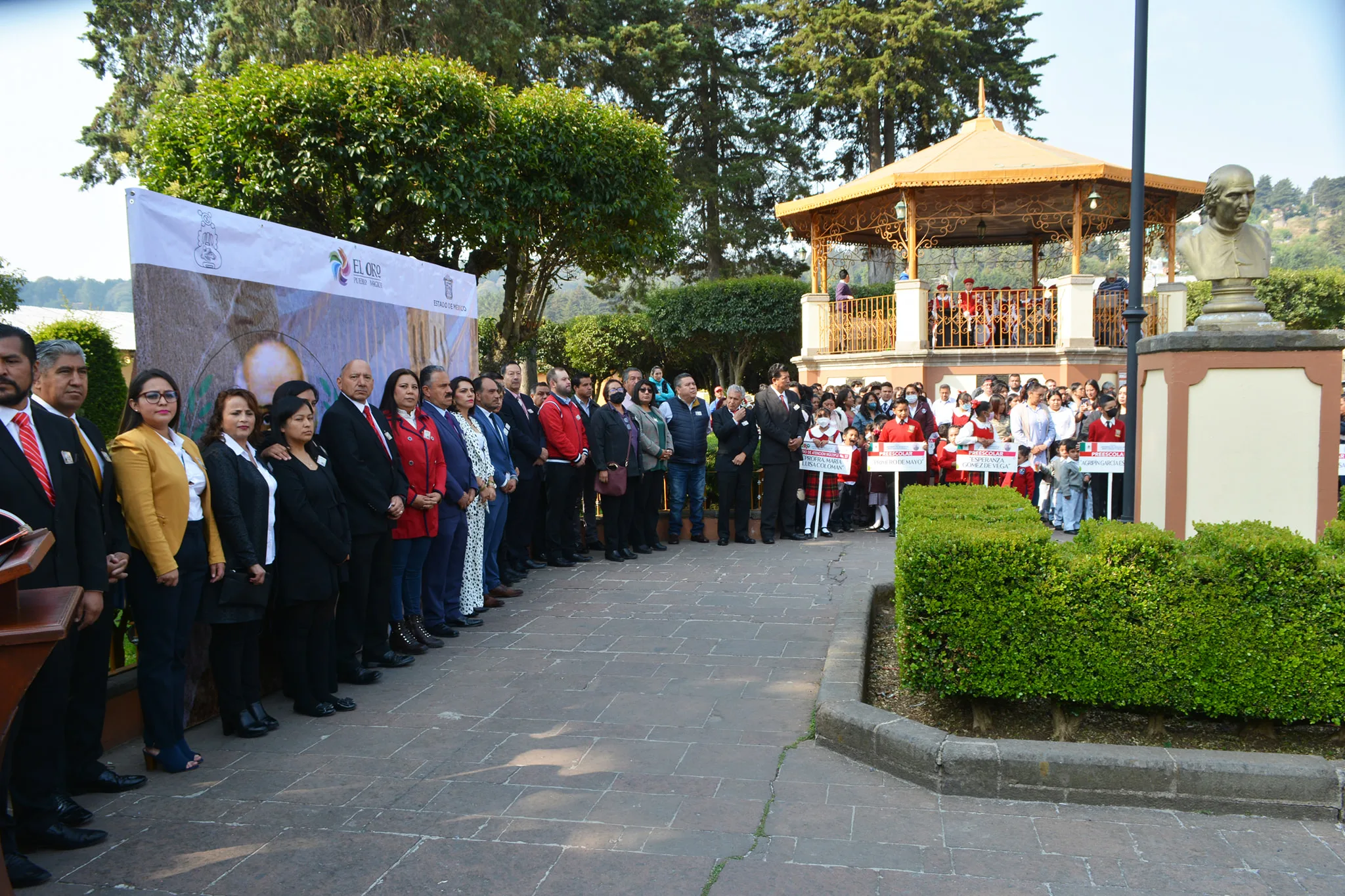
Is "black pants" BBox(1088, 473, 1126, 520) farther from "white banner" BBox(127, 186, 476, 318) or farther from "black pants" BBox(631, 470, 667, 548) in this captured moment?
"white banner" BBox(127, 186, 476, 318)

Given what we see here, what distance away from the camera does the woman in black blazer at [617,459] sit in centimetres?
983

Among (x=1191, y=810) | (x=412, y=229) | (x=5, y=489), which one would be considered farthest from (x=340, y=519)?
(x=412, y=229)

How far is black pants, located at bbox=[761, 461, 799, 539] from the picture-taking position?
36.9 feet

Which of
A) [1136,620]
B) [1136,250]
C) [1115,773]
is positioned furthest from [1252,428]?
[1115,773]

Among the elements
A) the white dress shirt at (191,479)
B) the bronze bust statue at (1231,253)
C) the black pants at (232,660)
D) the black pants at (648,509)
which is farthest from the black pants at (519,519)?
the bronze bust statue at (1231,253)

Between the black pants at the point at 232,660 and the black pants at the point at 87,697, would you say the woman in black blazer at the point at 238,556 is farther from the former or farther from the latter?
the black pants at the point at 87,697

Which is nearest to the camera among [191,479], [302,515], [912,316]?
[191,479]

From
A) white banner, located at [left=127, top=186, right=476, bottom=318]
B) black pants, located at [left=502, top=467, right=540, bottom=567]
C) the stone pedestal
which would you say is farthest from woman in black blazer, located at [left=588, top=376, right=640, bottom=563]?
the stone pedestal

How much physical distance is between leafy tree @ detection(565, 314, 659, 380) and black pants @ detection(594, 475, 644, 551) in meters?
19.5

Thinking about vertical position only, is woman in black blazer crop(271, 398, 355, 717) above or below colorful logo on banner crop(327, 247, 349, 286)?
below

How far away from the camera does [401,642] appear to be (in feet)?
21.6

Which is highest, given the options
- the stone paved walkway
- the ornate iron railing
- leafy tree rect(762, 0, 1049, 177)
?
leafy tree rect(762, 0, 1049, 177)

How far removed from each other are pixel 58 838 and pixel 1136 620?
481cm

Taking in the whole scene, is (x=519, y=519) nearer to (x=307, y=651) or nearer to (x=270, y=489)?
(x=307, y=651)
